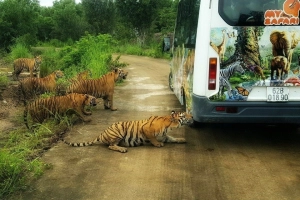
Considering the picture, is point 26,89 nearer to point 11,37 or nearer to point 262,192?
point 262,192

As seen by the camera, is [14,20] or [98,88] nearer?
[98,88]

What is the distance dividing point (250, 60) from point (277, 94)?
61 centimetres

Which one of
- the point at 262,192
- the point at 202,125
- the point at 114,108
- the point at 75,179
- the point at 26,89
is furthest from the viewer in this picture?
the point at 26,89

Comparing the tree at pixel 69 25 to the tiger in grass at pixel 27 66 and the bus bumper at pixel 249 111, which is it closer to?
the tiger in grass at pixel 27 66

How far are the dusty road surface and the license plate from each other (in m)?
0.86

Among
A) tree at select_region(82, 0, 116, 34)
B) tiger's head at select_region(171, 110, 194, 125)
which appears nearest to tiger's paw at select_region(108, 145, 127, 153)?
tiger's head at select_region(171, 110, 194, 125)

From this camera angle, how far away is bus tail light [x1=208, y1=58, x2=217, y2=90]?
5838mm

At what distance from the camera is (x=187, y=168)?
5.60m

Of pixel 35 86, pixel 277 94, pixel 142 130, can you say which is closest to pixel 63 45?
pixel 35 86

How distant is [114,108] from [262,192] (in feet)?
18.0

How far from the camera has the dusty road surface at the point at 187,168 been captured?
4.77 m

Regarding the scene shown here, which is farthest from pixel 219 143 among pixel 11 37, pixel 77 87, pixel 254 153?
pixel 11 37

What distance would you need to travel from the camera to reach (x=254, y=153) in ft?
20.5

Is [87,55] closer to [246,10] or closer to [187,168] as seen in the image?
[246,10]
